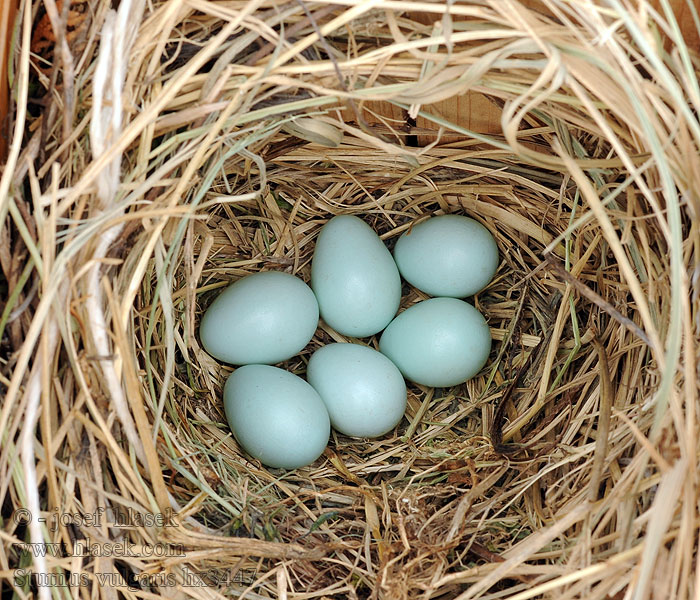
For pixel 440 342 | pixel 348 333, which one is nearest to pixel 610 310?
pixel 440 342

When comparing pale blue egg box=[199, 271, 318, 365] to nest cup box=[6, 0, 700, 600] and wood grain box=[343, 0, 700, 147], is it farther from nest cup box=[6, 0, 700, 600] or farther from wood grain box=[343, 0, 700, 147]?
wood grain box=[343, 0, 700, 147]

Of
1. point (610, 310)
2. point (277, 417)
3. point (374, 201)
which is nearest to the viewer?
point (610, 310)

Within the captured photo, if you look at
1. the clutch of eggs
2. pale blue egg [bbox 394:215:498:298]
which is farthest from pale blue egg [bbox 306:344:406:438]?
pale blue egg [bbox 394:215:498:298]

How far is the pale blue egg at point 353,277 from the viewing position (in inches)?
39.4

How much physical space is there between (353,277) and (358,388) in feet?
0.49

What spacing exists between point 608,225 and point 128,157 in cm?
49

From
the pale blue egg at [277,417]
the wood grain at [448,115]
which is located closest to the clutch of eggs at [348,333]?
the pale blue egg at [277,417]

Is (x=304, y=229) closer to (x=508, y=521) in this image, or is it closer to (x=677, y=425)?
(x=508, y=521)

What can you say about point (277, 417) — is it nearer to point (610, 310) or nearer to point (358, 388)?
point (358, 388)

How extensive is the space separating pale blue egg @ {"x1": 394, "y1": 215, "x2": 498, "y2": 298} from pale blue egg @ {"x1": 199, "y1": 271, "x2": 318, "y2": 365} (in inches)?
6.3

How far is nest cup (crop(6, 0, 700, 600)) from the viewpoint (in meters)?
0.68

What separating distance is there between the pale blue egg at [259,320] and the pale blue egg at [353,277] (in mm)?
33

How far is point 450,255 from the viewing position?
1000mm

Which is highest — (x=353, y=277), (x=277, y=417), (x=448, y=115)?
(x=448, y=115)
